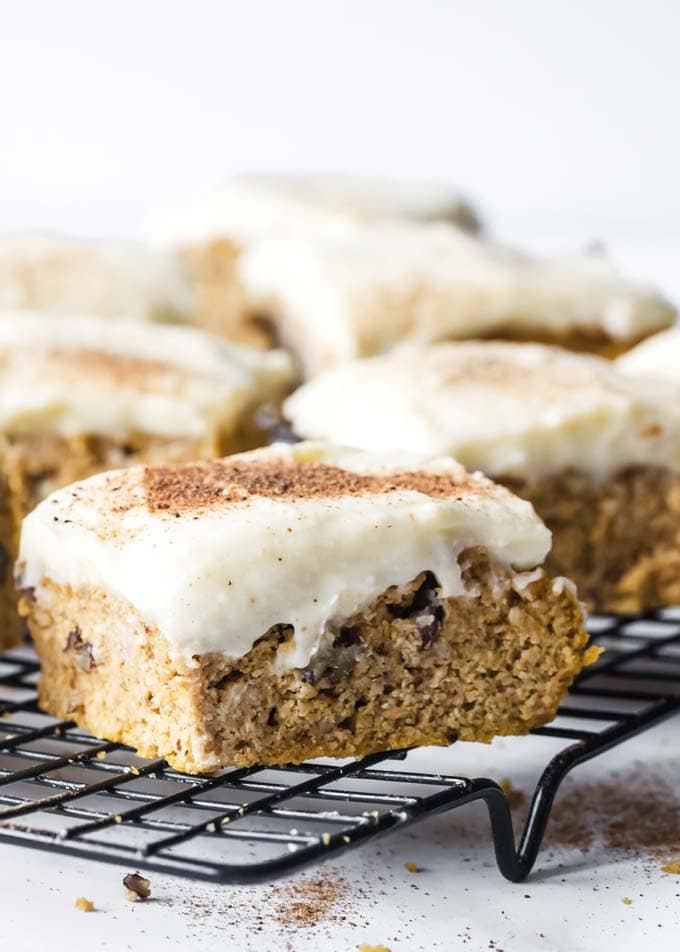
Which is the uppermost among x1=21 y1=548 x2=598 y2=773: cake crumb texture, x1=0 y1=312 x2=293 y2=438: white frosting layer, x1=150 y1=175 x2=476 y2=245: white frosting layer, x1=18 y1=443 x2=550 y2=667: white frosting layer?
x1=150 y1=175 x2=476 y2=245: white frosting layer

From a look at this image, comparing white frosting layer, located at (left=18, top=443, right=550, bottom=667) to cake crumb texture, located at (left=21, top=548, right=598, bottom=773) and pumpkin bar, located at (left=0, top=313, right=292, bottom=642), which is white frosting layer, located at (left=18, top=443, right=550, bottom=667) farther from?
pumpkin bar, located at (left=0, top=313, right=292, bottom=642)

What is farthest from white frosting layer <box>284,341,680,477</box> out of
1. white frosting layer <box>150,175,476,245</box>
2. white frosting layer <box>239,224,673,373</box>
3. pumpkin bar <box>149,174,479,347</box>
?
white frosting layer <box>150,175,476,245</box>

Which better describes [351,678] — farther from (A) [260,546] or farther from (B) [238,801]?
(B) [238,801]

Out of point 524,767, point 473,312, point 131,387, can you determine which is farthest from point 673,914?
point 473,312

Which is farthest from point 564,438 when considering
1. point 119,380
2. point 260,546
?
point 260,546

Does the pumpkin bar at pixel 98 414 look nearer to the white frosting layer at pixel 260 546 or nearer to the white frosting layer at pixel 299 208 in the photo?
the white frosting layer at pixel 260 546

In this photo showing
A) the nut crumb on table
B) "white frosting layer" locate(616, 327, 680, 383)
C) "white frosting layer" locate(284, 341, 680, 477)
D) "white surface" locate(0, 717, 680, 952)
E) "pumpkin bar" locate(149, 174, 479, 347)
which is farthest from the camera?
"pumpkin bar" locate(149, 174, 479, 347)
